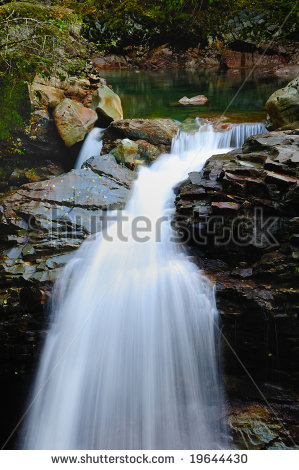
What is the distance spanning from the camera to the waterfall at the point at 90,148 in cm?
745

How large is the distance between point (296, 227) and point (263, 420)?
6.90 ft

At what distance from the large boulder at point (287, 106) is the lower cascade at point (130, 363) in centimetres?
435

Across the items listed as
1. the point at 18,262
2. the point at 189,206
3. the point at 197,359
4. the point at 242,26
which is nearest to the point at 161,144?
the point at 189,206

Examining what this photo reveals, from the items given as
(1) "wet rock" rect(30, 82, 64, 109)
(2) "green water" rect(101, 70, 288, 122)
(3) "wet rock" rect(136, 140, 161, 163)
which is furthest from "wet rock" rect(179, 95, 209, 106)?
(1) "wet rock" rect(30, 82, 64, 109)

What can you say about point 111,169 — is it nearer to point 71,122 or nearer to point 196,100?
point 71,122

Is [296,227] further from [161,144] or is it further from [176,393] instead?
[161,144]

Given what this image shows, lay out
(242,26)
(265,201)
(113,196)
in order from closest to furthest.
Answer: (265,201), (113,196), (242,26)

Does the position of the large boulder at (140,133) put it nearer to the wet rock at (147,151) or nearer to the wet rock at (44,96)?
the wet rock at (147,151)

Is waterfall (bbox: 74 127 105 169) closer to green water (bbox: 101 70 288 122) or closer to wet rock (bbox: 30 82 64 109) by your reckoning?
wet rock (bbox: 30 82 64 109)

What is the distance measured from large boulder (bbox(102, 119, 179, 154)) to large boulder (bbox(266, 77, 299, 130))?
2354 millimetres

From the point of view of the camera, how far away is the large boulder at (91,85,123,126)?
26.8 ft

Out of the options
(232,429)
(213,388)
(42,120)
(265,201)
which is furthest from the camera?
(42,120)

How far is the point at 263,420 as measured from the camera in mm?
3252

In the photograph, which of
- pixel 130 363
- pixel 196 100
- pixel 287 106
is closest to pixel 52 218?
pixel 130 363
